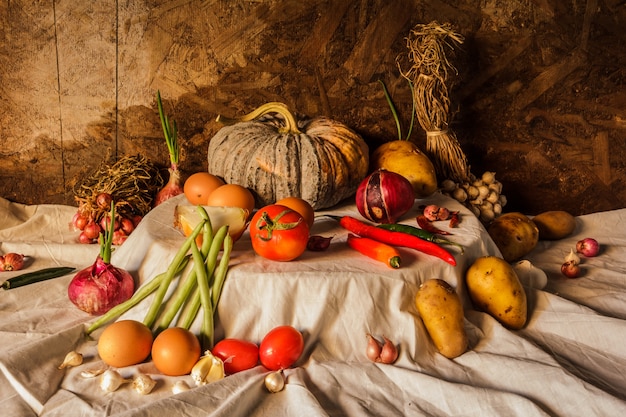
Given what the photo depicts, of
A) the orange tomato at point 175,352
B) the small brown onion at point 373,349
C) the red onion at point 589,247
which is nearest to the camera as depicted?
the orange tomato at point 175,352

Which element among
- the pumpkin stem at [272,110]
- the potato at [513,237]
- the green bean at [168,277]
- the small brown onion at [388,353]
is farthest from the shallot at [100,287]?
the potato at [513,237]

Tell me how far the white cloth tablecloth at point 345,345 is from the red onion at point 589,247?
1.02 feet

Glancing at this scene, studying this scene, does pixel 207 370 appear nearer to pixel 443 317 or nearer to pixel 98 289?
pixel 98 289

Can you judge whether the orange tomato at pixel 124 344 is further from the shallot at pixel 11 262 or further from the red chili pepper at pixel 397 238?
the shallot at pixel 11 262

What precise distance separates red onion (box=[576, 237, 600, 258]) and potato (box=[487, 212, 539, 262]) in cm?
23

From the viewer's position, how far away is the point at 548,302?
2230 millimetres

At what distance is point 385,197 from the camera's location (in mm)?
2367

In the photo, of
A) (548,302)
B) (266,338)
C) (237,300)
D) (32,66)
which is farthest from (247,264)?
(32,66)

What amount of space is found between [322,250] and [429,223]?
1.65ft

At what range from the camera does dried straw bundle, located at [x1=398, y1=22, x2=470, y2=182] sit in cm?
288

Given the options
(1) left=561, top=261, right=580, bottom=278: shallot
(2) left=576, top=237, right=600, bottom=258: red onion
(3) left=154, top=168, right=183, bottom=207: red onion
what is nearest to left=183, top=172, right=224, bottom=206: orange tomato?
(3) left=154, top=168, right=183, bottom=207: red onion

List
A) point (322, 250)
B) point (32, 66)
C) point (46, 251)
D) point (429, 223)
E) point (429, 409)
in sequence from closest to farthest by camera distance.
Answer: point (429, 409)
point (322, 250)
point (429, 223)
point (46, 251)
point (32, 66)

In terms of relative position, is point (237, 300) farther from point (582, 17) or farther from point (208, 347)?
point (582, 17)

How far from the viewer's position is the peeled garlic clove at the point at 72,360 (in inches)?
73.5
